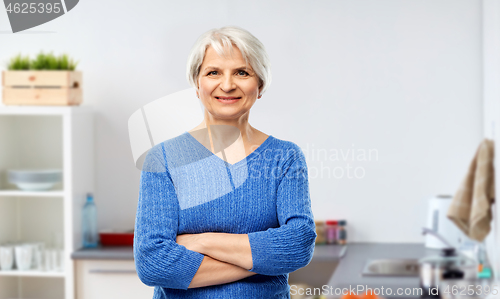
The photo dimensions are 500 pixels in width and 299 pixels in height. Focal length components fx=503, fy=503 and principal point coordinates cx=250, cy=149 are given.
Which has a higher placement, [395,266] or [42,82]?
[42,82]

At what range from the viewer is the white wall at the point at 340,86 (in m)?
2.17

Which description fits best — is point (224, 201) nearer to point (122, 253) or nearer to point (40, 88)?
point (122, 253)

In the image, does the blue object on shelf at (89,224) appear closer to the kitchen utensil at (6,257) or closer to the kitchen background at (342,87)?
the kitchen background at (342,87)

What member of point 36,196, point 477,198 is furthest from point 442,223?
point 36,196

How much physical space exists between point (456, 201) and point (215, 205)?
135 centimetres

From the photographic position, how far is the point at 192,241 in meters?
0.95

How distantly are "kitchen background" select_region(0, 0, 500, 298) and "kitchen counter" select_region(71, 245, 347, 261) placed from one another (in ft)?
0.69

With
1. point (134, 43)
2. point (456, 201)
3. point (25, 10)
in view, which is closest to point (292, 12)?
point (134, 43)

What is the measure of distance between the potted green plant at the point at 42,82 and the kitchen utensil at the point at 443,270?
154 cm

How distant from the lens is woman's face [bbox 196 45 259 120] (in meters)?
0.94

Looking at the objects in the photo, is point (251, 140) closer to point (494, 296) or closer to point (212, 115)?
point (212, 115)

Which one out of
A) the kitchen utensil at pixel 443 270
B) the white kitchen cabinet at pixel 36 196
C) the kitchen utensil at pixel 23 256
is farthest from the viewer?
the white kitchen cabinet at pixel 36 196

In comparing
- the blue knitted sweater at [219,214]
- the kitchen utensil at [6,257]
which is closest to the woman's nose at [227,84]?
the blue knitted sweater at [219,214]

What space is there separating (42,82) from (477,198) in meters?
1.80
